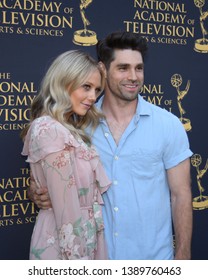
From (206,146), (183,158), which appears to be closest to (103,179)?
(183,158)

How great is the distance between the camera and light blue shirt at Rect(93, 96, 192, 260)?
1.95 metres

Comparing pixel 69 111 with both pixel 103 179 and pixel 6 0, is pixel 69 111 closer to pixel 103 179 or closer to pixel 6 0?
pixel 103 179

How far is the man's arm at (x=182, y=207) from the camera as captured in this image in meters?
2.00

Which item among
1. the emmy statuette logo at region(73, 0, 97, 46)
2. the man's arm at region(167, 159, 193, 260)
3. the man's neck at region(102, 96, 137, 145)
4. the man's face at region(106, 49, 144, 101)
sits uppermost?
the emmy statuette logo at region(73, 0, 97, 46)

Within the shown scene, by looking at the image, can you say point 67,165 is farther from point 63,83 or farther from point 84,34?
point 84,34

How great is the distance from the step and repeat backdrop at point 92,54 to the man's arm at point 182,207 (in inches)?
30.7

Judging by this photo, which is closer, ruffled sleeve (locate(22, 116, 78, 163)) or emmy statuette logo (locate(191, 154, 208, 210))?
ruffled sleeve (locate(22, 116, 78, 163))

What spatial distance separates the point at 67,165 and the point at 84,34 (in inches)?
42.9

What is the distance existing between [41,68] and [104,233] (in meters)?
0.93

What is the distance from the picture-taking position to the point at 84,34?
2438mm

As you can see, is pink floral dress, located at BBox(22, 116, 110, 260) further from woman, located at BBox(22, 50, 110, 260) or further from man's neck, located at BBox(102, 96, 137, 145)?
man's neck, located at BBox(102, 96, 137, 145)

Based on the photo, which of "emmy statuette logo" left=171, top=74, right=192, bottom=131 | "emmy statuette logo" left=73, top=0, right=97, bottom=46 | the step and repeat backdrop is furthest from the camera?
"emmy statuette logo" left=171, top=74, right=192, bottom=131

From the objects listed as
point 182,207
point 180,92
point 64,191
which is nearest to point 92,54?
point 180,92

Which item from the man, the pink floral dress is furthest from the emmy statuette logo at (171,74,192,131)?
the pink floral dress
